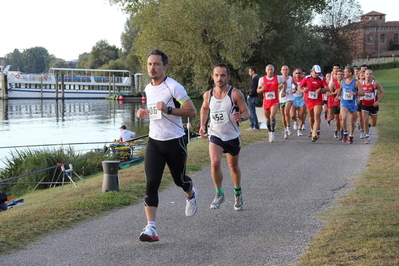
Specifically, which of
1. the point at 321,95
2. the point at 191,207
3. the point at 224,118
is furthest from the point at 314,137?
the point at 191,207

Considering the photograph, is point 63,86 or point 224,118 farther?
point 63,86

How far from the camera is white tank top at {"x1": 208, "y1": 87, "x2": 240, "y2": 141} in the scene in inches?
300

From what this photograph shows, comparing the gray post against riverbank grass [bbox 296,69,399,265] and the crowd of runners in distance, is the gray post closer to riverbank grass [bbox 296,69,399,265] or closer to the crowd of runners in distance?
riverbank grass [bbox 296,69,399,265]

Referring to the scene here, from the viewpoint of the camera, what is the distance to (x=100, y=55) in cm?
12156

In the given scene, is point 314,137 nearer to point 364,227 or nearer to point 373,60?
point 364,227

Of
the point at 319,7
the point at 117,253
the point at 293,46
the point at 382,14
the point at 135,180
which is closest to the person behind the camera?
the point at 117,253

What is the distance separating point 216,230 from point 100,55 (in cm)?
11859

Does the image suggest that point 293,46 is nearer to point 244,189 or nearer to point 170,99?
point 244,189

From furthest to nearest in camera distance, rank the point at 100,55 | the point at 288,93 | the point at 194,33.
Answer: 1. the point at 100,55
2. the point at 194,33
3. the point at 288,93

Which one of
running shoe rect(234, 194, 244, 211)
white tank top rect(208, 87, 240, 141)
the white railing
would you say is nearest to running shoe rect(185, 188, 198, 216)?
running shoe rect(234, 194, 244, 211)

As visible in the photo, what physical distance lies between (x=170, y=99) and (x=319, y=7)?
40.2m

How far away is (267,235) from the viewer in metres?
6.41

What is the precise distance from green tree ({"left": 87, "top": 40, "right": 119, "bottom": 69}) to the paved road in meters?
113

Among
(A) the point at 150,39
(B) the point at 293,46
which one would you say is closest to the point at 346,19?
(B) the point at 293,46
